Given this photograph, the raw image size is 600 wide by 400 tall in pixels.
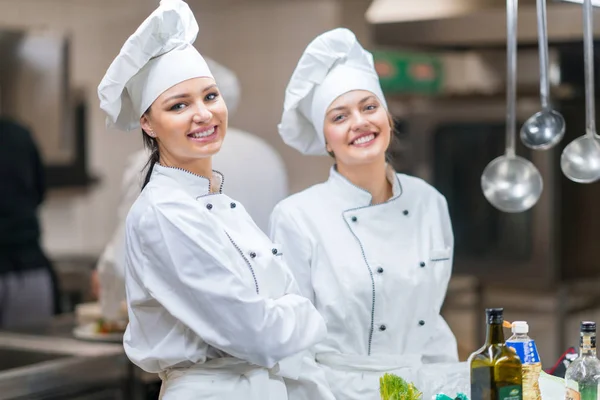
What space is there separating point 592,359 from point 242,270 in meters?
0.62

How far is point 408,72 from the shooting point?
466cm

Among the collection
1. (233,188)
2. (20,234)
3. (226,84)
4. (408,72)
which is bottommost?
(20,234)

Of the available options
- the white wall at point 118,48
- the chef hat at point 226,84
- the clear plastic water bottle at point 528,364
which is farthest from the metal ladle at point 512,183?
the white wall at point 118,48

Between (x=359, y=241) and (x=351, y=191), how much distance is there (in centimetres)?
11

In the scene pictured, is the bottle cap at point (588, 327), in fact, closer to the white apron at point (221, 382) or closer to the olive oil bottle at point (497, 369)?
the olive oil bottle at point (497, 369)

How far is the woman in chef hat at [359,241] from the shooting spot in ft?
6.48

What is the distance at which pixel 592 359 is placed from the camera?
1.65m

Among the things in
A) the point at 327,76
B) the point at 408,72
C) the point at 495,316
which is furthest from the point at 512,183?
the point at 408,72

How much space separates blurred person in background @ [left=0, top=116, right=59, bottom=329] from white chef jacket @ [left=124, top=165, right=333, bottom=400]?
2.12 m

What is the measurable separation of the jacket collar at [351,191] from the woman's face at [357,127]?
0.06 meters

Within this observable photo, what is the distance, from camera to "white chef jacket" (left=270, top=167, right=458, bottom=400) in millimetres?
1971

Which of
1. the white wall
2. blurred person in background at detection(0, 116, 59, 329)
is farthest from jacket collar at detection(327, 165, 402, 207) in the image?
the white wall

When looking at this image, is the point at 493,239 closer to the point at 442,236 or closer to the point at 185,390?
the point at 442,236

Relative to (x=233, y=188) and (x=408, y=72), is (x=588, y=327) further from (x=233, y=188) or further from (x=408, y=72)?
(x=408, y=72)
